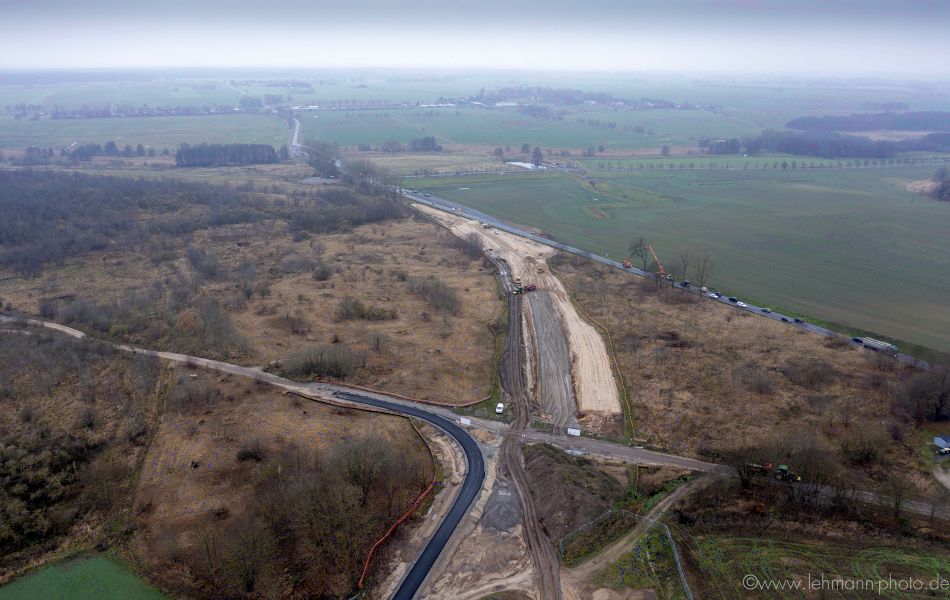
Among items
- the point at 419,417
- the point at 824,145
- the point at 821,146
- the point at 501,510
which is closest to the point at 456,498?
the point at 501,510

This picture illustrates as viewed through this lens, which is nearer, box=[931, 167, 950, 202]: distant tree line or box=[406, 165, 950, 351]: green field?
box=[406, 165, 950, 351]: green field

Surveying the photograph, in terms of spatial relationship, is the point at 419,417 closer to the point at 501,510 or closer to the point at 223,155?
the point at 501,510

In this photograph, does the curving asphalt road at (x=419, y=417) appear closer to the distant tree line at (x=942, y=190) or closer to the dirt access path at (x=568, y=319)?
the dirt access path at (x=568, y=319)

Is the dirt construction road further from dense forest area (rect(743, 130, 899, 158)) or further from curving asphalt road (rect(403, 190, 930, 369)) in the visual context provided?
dense forest area (rect(743, 130, 899, 158))

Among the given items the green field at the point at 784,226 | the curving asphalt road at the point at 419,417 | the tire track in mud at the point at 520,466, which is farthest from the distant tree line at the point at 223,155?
the tire track in mud at the point at 520,466

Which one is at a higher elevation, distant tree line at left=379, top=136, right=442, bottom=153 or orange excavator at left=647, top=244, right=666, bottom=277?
distant tree line at left=379, top=136, right=442, bottom=153

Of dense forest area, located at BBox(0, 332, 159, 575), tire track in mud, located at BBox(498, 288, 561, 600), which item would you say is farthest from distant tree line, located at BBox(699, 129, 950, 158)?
dense forest area, located at BBox(0, 332, 159, 575)
